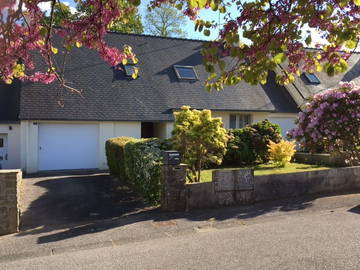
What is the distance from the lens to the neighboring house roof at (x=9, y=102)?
665 inches

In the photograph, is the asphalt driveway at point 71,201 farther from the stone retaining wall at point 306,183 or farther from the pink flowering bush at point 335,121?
the pink flowering bush at point 335,121

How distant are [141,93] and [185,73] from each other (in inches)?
132

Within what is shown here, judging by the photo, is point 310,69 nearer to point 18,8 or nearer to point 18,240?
point 18,8

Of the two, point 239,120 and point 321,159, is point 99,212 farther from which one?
point 239,120

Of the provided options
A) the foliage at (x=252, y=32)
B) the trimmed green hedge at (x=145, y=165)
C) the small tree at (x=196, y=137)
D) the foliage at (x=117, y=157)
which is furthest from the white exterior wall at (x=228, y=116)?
the foliage at (x=252, y=32)

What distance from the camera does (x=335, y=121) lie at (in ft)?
34.1

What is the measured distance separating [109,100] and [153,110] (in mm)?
2151

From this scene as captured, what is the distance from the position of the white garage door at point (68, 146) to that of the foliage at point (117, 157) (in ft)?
8.44

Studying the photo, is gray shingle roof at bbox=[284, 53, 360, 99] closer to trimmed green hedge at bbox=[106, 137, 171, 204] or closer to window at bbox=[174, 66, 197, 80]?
window at bbox=[174, 66, 197, 80]

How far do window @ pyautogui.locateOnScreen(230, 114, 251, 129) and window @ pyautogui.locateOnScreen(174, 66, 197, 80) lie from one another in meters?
3.06

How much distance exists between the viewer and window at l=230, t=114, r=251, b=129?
20250mm

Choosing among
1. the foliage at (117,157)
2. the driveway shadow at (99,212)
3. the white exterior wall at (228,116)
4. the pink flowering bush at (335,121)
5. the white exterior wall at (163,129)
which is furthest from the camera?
the white exterior wall at (228,116)

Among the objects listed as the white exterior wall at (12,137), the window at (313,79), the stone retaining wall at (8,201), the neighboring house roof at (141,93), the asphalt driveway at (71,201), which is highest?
the window at (313,79)

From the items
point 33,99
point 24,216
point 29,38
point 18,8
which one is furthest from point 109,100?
point 18,8
